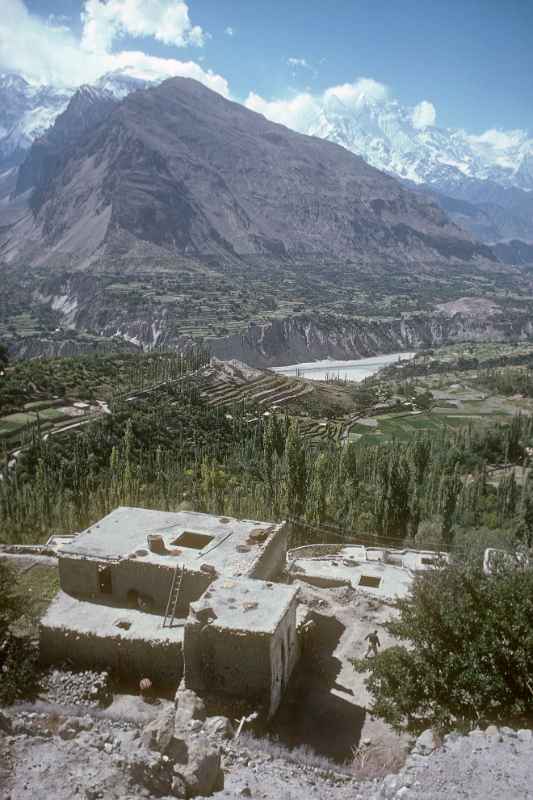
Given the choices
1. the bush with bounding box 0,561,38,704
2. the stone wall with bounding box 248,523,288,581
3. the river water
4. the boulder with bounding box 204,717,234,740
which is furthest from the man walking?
the river water

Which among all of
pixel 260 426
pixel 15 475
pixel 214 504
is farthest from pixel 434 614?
pixel 260 426

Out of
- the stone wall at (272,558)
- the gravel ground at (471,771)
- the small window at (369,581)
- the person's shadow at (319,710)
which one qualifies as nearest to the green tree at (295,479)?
the small window at (369,581)

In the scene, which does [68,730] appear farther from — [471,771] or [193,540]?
[193,540]

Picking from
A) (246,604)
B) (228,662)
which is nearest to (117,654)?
(228,662)

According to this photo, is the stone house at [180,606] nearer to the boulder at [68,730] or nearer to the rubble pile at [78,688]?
the rubble pile at [78,688]

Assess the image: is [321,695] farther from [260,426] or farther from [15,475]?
[260,426]

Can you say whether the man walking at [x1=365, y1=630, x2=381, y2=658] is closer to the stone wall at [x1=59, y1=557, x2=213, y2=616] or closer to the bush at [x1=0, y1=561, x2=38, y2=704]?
the stone wall at [x1=59, y1=557, x2=213, y2=616]
